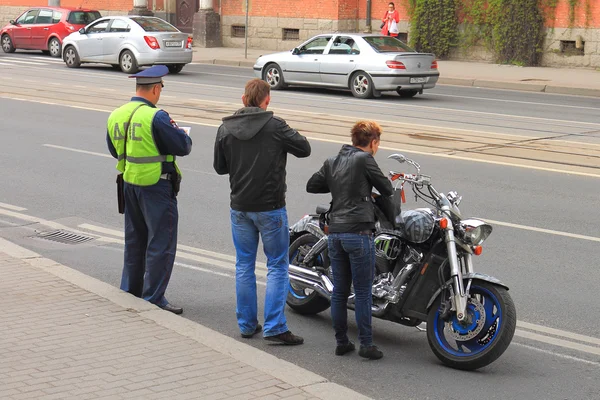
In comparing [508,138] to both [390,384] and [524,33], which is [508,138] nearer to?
[390,384]

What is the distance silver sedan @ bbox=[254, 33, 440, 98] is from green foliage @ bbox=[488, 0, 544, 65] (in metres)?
8.42

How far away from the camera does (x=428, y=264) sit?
6.12 meters

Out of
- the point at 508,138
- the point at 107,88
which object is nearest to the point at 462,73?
the point at 107,88

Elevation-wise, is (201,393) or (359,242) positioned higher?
(359,242)

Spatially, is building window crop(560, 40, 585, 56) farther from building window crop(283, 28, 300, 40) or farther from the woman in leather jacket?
the woman in leather jacket

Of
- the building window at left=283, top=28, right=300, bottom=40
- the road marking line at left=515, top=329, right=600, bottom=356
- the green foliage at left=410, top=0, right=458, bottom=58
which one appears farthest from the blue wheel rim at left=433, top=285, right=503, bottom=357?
the building window at left=283, top=28, right=300, bottom=40

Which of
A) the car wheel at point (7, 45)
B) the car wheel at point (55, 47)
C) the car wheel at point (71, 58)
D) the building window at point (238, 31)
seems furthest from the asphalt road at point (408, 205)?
the building window at point (238, 31)

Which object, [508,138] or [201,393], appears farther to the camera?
[508,138]

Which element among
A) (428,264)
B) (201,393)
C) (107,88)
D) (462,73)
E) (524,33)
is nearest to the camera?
(201,393)

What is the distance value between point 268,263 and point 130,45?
72.2 feet

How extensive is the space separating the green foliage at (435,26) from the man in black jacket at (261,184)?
26.2 m

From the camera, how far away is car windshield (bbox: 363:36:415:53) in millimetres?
22031

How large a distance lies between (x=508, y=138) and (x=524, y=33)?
50.9 ft

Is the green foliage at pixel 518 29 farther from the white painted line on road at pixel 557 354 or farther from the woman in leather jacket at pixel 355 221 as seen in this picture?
the woman in leather jacket at pixel 355 221
